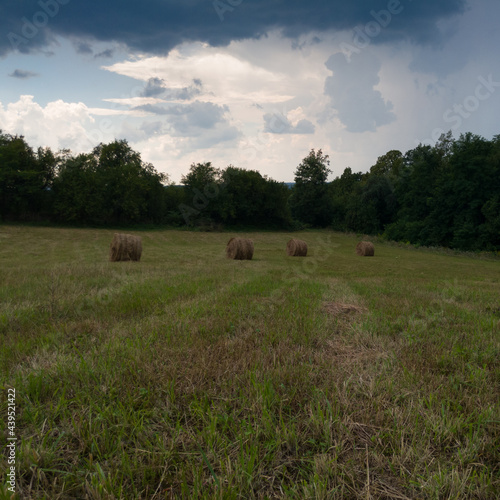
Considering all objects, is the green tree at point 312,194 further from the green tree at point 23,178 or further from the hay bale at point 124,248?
the hay bale at point 124,248

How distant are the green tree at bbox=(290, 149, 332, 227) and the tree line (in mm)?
210

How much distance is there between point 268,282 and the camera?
358 inches

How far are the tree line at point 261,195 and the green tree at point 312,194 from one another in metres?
0.21

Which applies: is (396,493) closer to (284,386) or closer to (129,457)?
(284,386)

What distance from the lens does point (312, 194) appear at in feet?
223

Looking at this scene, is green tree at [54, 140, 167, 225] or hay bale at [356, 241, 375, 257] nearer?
hay bale at [356, 241, 375, 257]

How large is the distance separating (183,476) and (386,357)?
2.62 m

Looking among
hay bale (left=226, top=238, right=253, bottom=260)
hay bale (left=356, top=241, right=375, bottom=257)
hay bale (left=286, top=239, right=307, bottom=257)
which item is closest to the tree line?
hay bale (left=356, top=241, right=375, bottom=257)

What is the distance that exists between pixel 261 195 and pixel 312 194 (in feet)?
45.3

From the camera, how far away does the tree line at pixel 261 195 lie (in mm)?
43719

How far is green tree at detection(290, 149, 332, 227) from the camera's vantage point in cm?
6862

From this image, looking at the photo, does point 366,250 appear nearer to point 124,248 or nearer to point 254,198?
point 124,248

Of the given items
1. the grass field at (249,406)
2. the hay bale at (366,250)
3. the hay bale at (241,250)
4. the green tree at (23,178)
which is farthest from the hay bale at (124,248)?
the green tree at (23,178)

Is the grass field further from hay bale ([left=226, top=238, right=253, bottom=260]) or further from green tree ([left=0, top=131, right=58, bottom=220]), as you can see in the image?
green tree ([left=0, top=131, right=58, bottom=220])
